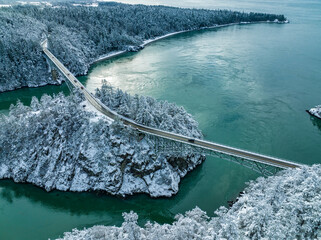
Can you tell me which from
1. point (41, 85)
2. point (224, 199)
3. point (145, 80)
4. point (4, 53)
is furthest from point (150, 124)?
point (4, 53)

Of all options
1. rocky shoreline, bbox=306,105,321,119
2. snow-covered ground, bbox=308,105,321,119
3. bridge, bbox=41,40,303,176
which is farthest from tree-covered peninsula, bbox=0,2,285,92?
snow-covered ground, bbox=308,105,321,119

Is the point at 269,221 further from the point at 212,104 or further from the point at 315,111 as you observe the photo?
the point at 315,111

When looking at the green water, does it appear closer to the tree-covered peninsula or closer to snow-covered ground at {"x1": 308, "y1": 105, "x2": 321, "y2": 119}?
snow-covered ground at {"x1": 308, "y1": 105, "x2": 321, "y2": 119}

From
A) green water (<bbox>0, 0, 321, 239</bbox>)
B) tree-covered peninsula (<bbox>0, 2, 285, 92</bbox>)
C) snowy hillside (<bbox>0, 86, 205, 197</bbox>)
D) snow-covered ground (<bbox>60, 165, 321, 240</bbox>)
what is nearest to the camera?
snow-covered ground (<bbox>60, 165, 321, 240</bbox>)

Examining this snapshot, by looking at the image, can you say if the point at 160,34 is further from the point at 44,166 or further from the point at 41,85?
the point at 44,166

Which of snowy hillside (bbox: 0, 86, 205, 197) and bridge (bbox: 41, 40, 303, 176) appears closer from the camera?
bridge (bbox: 41, 40, 303, 176)

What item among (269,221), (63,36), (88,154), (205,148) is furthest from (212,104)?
(63,36)
